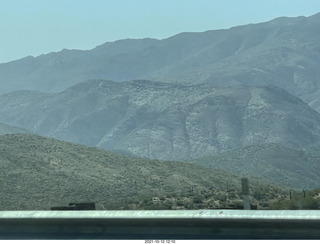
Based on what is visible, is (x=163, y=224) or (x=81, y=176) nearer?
(x=163, y=224)

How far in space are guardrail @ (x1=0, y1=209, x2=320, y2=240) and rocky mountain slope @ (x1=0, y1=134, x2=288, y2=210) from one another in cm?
7168

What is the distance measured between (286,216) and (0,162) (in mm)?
107446

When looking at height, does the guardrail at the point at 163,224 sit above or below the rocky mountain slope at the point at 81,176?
above

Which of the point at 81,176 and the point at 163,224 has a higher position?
the point at 163,224

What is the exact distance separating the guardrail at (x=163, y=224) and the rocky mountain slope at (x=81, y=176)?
71679 millimetres

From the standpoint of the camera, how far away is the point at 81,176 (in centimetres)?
12150

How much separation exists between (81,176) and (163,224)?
110m

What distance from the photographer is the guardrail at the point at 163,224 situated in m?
10.9

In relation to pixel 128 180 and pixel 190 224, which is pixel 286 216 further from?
pixel 128 180

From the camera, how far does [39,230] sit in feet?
42.8

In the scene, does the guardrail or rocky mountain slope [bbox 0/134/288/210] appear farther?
rocky mountain slope [bbox 0/134/288/210]

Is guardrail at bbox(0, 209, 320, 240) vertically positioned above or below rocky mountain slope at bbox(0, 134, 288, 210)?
above

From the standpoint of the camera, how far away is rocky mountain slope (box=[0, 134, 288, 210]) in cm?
9681
